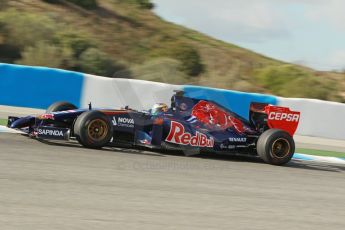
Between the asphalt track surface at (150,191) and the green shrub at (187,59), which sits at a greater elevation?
the green shrub at (187,59)

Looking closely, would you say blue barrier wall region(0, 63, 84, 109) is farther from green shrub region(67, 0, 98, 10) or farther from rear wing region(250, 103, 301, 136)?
green shrub region(67, 0, 98, 10)

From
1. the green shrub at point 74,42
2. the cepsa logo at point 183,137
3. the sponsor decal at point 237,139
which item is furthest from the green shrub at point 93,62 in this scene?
the cepsa logo at point 183,137

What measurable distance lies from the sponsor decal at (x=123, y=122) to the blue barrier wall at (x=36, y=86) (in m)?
3.89

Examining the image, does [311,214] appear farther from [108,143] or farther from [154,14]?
[154,14]

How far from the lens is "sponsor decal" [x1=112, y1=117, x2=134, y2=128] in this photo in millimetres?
8750

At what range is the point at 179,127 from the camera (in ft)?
29.4

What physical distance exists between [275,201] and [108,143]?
306cm

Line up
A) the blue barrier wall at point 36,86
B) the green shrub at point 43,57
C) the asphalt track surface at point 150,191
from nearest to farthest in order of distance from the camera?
the asphalt track surface at point 150,191 < the blue barrier wall at point 36,86 < the green shrub at point 43,57

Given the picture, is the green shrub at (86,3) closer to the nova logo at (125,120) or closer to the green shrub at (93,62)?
the green shrub at (93,62)

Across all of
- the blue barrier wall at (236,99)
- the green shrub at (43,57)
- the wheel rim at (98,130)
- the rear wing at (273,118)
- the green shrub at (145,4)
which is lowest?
the wheel rim at (98,130)

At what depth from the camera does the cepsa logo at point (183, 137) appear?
892cm

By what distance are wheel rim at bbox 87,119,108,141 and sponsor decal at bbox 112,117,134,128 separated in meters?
0.20

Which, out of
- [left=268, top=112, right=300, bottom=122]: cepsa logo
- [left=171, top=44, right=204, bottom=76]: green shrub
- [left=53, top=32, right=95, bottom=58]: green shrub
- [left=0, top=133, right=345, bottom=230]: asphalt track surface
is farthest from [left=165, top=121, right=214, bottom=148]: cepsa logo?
[left=171, top=44, right=204, bottom=76]: green shrub

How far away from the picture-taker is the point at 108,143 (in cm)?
888
